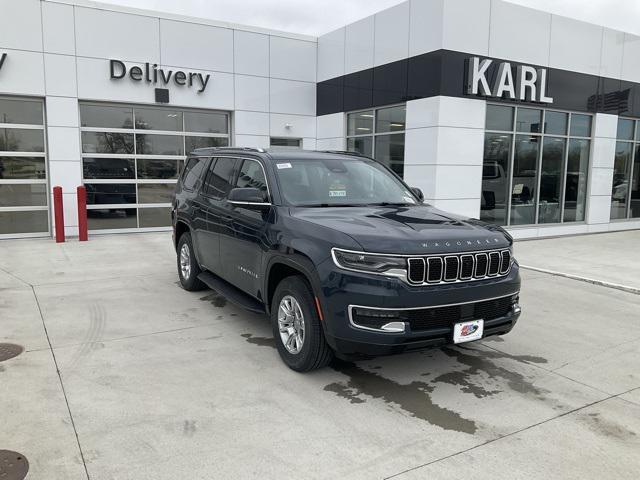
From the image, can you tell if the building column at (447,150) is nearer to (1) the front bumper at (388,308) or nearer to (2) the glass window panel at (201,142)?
(2) the glass window panel at (201,142)

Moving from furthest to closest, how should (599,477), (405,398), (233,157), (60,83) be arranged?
(60,83)
(233,157)
(405,398)
(599,477)

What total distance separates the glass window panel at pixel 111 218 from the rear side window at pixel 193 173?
646 cm

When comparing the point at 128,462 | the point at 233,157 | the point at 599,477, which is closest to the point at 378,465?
the point at 599,477

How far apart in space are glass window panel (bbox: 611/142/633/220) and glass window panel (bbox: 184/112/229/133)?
35.3 ft

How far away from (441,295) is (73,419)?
276 centimetres

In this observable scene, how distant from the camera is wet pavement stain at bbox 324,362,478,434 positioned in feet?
12.5

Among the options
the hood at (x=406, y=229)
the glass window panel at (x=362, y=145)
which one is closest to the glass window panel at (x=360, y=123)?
the glass window panel at (x=362, y=145)

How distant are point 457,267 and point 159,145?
11245 millimetres

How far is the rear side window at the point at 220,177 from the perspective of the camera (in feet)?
19.9

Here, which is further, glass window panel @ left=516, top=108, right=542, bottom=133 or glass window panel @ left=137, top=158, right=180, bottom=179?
glass window panel @ left=137, top=158, right=180, bottom=179

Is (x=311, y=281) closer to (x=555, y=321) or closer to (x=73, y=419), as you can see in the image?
(x=73, y=419)

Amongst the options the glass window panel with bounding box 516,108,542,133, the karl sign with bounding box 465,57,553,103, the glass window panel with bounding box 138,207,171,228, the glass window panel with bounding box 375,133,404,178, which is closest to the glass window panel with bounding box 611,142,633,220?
the glass window panel with bounding box 516,108,542,133

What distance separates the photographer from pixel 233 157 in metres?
6.11

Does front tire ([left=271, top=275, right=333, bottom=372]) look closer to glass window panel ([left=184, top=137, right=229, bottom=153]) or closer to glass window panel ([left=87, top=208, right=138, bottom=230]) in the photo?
glass window panel ([left=87, top=208, right=138, bottom=230])
